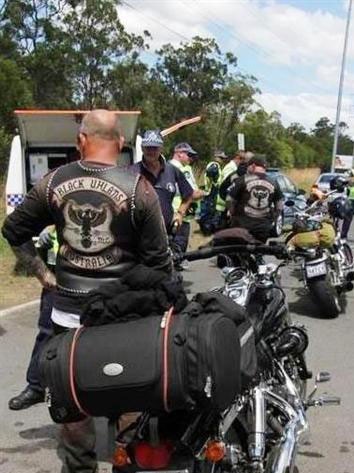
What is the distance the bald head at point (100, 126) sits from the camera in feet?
10.2

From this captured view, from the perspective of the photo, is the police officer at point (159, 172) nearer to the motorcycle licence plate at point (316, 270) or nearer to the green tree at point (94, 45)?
the motorcycle licence plate at point (316, 270)

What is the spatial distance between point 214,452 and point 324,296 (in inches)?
203

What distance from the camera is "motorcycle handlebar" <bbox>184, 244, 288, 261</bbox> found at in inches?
139

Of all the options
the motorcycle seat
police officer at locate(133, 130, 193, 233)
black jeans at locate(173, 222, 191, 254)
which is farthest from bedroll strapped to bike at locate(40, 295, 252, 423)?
black jeans at locate(173, 222, 191, 254)

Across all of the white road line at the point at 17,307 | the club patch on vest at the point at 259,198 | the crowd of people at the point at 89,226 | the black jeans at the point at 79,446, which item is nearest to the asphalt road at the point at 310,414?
the white road line at the point at 17,307

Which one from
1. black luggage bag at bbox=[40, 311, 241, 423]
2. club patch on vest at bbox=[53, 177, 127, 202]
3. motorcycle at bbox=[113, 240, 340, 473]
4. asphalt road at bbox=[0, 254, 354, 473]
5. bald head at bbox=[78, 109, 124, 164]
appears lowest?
asphalt road at bbox=[0, 254, 354, 473]

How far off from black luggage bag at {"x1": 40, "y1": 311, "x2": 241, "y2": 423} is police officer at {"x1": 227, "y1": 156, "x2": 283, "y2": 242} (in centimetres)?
535

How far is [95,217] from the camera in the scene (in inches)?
119

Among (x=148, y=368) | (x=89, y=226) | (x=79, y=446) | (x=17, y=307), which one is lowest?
(x=17, y=307)

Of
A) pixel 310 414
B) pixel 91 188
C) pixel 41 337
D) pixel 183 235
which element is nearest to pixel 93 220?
pixel 91 188

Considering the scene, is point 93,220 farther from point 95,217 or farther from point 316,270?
point 316,270

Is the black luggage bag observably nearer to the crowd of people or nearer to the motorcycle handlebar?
the crowd of people

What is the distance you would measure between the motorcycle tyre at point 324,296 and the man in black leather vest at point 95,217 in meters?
4.52

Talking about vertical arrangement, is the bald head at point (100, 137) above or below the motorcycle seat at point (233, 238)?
above
